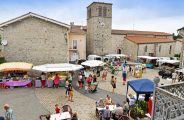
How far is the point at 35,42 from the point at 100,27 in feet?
74.6

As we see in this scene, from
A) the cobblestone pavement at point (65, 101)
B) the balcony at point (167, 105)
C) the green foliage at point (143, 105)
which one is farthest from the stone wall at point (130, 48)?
the balcony at point (167, 105)

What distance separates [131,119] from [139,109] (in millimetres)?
783

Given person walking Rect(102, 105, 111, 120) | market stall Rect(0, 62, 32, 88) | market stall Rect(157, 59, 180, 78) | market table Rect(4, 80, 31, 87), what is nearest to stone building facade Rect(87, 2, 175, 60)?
market stall Rect(157, 59, 180, 78)

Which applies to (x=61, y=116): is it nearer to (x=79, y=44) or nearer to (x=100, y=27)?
(x=79, y=44)

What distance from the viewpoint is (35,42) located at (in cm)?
2247

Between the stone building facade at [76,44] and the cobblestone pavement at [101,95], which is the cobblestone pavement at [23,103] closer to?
the cobblestone pavement at [101,95]

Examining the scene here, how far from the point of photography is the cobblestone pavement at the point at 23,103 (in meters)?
12.4

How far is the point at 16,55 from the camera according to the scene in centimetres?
2223

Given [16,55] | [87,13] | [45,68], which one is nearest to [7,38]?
[16,55]

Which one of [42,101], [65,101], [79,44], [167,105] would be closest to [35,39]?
[42,101]

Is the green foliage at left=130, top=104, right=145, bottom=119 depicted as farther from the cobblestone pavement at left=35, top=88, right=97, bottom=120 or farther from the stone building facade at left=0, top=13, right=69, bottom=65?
the stone building facade at left=0, top=13, right=69, bottom=65

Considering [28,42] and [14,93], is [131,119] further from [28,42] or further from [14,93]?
[28,42]

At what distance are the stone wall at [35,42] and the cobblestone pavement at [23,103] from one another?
18.0 feet

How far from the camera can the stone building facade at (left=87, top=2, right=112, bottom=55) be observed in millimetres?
42562
